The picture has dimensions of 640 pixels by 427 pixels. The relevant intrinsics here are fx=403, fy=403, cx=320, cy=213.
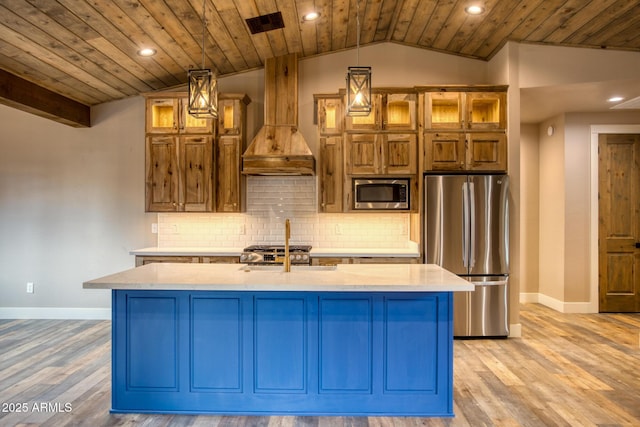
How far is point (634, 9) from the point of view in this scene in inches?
136

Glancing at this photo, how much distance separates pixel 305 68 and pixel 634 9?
3.28m

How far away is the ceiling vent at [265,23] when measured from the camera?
3.78 meters

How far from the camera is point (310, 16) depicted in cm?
396

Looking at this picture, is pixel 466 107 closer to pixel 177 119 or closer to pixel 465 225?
pixel 465 225

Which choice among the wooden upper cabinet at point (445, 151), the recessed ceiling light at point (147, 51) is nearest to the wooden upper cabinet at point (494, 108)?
the wooden upper cabinet at point (445, 151)

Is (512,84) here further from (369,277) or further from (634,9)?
(369,277)

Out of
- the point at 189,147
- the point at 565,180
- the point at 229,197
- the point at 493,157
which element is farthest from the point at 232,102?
the point at 565,180

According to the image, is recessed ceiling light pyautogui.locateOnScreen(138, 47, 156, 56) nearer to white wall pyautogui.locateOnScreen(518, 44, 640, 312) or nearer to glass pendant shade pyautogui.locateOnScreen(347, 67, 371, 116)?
glass pendant shade pyautogui.locateOnScreen(347, 67, 371, 116)

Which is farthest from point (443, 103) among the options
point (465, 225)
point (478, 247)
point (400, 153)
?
point (478, 247)

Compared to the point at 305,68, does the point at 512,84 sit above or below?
below

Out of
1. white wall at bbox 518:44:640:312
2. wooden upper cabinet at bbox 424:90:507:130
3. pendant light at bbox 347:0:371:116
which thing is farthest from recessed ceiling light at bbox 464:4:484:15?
white wall at bbox 518:44:640:312

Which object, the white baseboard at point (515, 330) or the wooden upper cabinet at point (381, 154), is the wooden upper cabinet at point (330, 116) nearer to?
the wooden upper cabinet at point (381, 154)

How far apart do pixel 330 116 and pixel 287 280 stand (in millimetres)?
2793

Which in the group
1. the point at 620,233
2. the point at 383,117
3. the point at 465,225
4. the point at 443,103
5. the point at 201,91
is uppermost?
the point at 443,103
